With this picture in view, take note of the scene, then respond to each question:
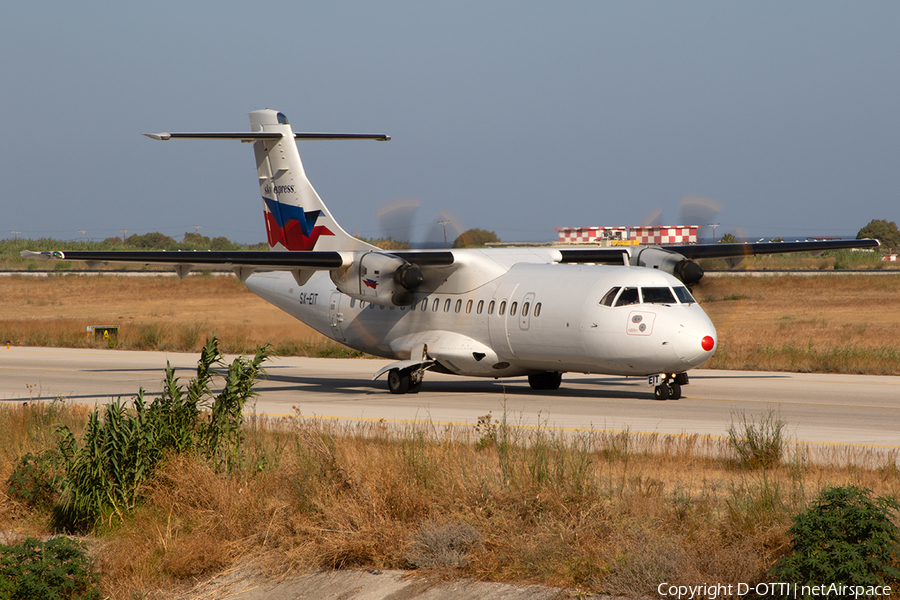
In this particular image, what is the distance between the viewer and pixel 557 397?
21062 mm

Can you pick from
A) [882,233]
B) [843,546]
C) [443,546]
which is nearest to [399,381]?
[443,546]

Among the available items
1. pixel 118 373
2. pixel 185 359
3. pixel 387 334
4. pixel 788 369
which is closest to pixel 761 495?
pixel 387 334

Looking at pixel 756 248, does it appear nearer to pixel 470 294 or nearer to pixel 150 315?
pixel 470 294

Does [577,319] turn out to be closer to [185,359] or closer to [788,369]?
[788,369]

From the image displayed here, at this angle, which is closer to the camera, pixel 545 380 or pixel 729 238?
pixel 545 380

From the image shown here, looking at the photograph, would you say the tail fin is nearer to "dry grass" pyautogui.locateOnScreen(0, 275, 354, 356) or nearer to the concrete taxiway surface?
"dry grass" pyautogui.locateOnScreen(0, 275, 354, 356)

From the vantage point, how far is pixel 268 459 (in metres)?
10.9

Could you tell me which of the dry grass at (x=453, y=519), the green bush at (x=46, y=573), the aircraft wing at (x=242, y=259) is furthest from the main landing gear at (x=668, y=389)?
the green bush at (x=46, y=573)

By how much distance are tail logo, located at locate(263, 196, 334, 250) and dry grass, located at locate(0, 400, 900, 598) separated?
573 inches

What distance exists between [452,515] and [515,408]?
1034 cm

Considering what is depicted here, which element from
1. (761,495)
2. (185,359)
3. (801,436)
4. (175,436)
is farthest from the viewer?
(185,359)

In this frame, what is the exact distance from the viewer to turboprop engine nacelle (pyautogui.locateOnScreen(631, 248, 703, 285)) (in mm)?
22750

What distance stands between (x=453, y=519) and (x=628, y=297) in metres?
11.5

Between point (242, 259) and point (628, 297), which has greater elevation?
point (242, 259)
